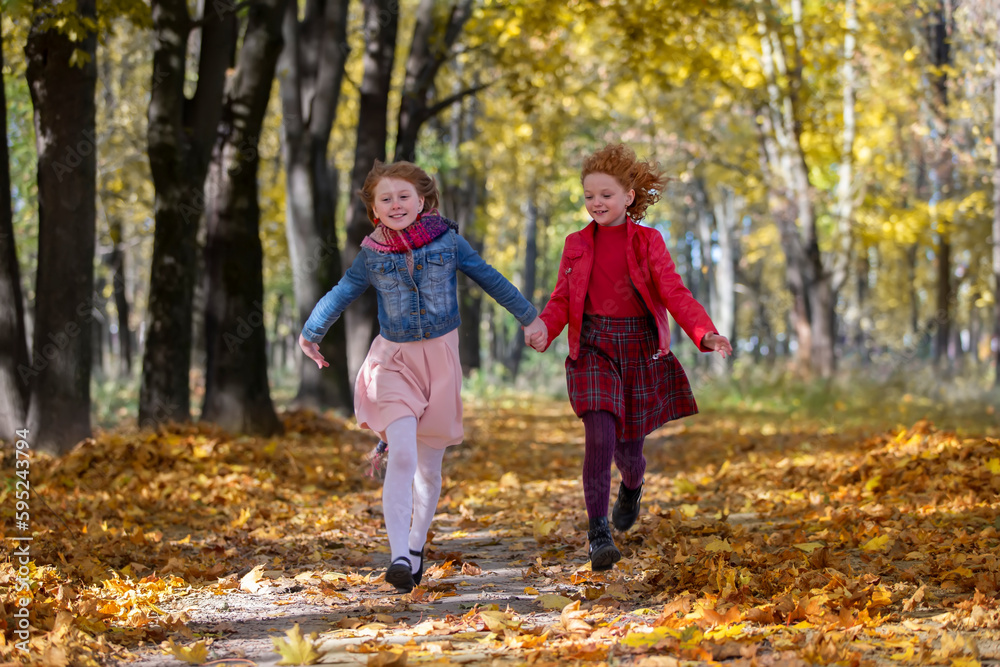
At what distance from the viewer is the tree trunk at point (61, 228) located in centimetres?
821

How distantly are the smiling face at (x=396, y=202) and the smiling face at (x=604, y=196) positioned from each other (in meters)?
0.88

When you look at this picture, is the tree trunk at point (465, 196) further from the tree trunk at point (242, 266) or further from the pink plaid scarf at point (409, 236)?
the pink plaid scarf at point (409, 236)

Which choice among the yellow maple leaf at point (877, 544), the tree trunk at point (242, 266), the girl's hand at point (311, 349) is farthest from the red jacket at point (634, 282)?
the tree trunk at point (242, 266)

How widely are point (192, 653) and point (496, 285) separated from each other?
6.73 ft

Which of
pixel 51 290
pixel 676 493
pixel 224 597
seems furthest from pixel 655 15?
pixel 224 597

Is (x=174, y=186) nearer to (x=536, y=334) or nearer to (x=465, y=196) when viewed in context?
(x=536, y=334)

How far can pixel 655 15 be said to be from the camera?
43.9ft

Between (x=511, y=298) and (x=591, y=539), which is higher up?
(x=511, y=298)

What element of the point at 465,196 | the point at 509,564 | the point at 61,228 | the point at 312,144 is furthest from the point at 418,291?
the point at 465,196

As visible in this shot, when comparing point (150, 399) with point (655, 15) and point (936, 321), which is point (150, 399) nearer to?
point (655, 15)

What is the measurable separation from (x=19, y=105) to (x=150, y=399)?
6.87 m

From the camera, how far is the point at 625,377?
16.2 feet

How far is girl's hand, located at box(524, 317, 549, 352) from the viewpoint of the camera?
15.0 ft

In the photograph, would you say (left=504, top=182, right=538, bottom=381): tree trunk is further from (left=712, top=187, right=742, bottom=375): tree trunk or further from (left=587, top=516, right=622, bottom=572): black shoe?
(left=587, top=516, right=622, bottom=572): black shoe
